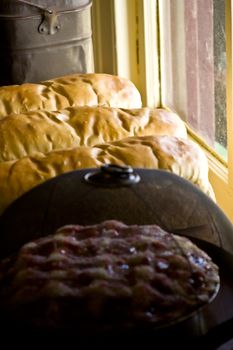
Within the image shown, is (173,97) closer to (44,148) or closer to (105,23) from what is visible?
(105,23)

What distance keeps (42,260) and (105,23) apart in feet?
Result: 4.35

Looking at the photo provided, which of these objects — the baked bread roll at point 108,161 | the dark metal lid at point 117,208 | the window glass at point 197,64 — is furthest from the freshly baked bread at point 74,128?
the dark metal lid at point 117,208

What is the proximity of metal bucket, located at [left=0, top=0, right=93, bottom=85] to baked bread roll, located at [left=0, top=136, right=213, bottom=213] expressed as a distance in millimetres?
529

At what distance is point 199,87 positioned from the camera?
180 cm

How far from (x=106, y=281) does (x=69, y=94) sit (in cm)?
90

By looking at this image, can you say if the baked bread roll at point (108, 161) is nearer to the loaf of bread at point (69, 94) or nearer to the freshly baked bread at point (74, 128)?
the freshly baked bread at point (74, 128)

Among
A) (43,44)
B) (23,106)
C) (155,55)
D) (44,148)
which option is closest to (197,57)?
(155,55)

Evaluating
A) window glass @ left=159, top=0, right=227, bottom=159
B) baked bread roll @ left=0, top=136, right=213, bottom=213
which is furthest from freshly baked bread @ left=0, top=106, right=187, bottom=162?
window glass @ left=159, top=0, right=227, bottom=159

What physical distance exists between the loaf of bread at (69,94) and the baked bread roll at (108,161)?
322 mm

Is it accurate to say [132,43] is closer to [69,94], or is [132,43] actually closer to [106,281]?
[69,94]

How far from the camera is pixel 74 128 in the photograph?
1.39 metres

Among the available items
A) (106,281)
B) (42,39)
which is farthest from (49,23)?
(106,281)

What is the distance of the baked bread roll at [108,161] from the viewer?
3.84 feet

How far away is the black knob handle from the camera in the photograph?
88cm
